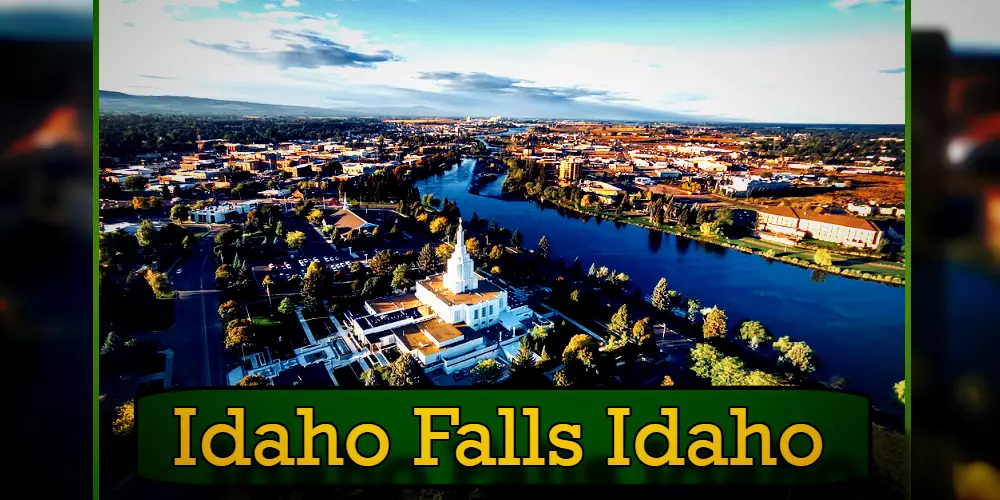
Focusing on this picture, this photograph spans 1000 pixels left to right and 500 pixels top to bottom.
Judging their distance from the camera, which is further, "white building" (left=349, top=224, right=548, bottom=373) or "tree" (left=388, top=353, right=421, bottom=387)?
"white building" (left=349, top=224, right=548, bottom=373)

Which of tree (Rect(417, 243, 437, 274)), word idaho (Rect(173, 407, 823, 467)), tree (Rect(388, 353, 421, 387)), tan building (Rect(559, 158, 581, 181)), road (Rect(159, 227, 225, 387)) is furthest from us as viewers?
tan building (Rect(559, 158, 581, 181))

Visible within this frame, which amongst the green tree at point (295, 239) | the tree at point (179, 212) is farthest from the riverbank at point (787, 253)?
the tree at point (179, 212)

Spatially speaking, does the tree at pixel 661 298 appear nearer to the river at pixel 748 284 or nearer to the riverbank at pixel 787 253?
the river at pixel 748 284

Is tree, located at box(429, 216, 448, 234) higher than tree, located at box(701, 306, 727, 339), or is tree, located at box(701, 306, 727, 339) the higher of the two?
tree, located at box(429, 216, 448, 234)

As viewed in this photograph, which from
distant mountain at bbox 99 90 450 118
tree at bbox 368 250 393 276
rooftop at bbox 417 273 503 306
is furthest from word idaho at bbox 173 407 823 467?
distant mountain at bbox 99 90 450 118

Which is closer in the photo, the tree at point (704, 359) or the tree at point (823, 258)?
the tree at point (704, 359)
